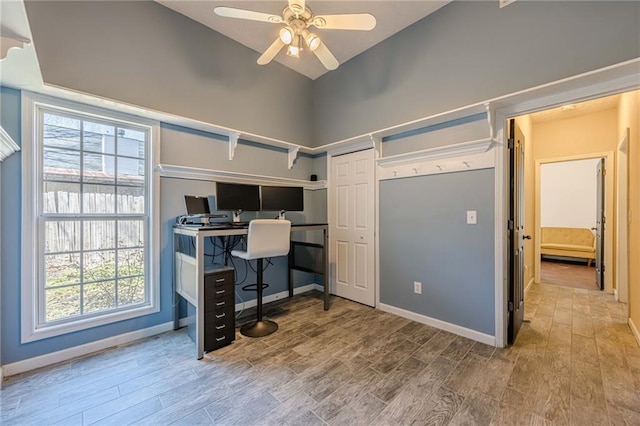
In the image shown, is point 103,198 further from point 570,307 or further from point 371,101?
point 570,307

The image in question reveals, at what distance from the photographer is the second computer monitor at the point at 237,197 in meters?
2.76

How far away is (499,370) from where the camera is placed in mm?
1950

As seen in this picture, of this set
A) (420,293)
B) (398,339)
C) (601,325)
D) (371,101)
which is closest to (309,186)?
(371,101)

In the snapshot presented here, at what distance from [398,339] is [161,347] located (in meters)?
2.18

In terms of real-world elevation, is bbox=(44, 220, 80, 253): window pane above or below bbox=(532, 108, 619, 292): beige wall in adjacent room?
below

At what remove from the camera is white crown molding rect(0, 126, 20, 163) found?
62.1 inches

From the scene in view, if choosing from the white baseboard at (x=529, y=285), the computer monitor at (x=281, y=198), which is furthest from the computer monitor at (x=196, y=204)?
the white baseboard at (x=529, y=285)

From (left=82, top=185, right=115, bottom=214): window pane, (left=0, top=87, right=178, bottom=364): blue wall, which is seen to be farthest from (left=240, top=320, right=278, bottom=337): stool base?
(left=82, top=185, right=115, bottom=214): window pane

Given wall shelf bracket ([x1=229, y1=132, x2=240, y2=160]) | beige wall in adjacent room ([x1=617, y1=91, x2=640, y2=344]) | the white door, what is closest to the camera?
beige wall in adjacent room ([x1=617, y1=91, x2=640, y2=344])

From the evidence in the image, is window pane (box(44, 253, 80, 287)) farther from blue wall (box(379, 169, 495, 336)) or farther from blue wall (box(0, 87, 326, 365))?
blue wall (box(379, 169, 495, 336))

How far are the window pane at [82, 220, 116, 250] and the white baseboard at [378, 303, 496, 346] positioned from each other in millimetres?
2972

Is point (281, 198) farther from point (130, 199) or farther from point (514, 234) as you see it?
point (514, 234)

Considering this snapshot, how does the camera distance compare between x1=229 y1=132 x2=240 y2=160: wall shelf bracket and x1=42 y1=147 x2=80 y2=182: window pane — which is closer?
x1=42 y1=147 x2=80 y2=182: window pane

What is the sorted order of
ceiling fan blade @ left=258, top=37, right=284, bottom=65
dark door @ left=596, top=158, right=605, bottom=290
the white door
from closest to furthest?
ceiling fan blade @ left=258, top=37, right=284, bottom=65, the white door, dark door @ left=596, top=158, right=605, bottom=290
